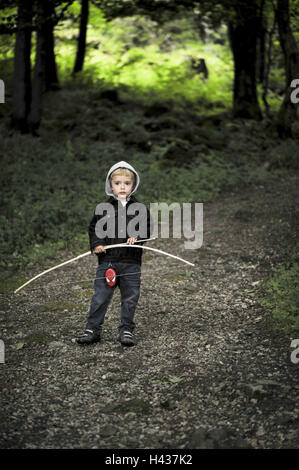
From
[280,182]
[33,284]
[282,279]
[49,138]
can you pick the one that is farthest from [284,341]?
[49,138]

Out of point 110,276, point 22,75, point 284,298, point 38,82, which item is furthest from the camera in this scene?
point 38,82

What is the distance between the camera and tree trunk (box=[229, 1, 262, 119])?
699 inches

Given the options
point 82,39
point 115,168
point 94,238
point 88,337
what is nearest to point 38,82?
point 82,39

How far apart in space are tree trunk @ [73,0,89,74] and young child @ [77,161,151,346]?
18576 mm

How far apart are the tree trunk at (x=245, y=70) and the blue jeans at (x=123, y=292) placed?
1456 cm

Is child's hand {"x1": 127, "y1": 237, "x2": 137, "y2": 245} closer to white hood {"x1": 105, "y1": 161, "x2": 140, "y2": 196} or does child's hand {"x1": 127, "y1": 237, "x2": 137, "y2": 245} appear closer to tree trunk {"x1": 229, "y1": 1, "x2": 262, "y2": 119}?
white hood {"x1": 105, "y1": 161, "x2": 140, "y2": 196}

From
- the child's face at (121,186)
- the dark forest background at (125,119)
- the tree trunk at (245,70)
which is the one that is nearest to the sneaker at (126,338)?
the child's face at (121,186)

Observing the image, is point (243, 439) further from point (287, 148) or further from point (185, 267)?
point (287, 148)

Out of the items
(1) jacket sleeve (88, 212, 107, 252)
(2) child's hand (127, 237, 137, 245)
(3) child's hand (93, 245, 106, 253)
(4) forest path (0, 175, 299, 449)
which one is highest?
(1) jacket sleeve (88, 212, 107, 252)

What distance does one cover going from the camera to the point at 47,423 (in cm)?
386

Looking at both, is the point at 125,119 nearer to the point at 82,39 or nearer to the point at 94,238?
the point at 82,39

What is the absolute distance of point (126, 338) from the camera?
5180mm

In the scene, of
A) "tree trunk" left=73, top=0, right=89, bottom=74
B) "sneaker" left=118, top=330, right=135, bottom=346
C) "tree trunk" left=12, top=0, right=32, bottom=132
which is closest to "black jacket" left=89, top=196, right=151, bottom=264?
"sneaker" left=118, top=330, right=135, bottom=346

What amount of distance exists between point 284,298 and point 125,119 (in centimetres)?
1314
